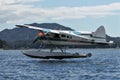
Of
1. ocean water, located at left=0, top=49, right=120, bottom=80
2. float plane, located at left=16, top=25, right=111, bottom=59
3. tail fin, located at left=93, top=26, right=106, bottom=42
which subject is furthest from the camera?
tail fin, located at left=93, top=26, right=106, bottom=42

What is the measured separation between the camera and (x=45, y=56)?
5672 cm

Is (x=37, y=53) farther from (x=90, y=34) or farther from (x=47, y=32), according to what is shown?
(x=90, y=34)

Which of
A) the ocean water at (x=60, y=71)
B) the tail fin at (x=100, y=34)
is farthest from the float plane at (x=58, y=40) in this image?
the ocean water at (x=60, y=71)

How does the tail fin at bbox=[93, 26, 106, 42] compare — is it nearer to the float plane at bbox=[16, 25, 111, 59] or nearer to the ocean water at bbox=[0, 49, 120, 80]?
the float plane at bbox=[16, 25, 111, 59]

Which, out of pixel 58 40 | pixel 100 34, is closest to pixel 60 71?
pixel 58 40

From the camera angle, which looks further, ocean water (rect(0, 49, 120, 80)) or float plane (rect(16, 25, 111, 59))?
float plane (rect(16, 25, 111, 59))

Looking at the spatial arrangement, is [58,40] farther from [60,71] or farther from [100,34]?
[60,71]

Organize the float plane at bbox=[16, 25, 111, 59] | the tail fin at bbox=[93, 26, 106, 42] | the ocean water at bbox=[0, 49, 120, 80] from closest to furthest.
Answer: the ocean water at bbox=[0, 49, 120, 80]
the float plane at bbox=[16, 25, 111, 59]
the tail fin at bbox=[93, 26, 106, 42]

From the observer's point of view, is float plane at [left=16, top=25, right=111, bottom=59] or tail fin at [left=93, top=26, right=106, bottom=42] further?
tail fin at [left=93, top=26, right=106, bottom=42]

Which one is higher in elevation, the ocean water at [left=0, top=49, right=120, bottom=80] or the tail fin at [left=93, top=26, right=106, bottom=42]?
the tail fin at [left=93, top=26, right=106, bottom=42]

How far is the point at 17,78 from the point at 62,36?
971 inches

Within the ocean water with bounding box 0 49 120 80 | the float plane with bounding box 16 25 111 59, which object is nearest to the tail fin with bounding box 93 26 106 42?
the float plane with bounding box 16 25 111 59

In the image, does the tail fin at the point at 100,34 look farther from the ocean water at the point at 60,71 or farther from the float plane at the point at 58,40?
the ocean water at the point at 60,71

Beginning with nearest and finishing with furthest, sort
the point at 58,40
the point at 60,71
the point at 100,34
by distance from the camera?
the point at 60,71, the point at 58,40, the point at 100,34
